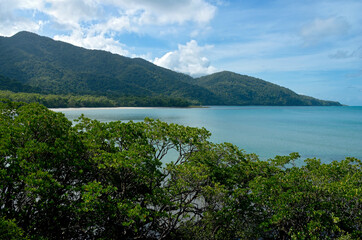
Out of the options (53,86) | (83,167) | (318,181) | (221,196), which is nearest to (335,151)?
(318,181)

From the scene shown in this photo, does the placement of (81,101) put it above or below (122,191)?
above

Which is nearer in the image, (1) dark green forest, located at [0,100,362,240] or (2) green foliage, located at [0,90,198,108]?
(1) dark green forest, located at [0,100,362,240]

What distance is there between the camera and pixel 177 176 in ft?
37.2

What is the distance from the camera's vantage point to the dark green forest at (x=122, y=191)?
845 cm

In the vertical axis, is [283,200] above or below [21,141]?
below

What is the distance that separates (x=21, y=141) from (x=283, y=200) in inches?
427

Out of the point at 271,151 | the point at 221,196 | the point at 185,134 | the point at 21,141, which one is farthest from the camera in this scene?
the point at 271,151

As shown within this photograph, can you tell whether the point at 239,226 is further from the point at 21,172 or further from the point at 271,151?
the point at 271,151

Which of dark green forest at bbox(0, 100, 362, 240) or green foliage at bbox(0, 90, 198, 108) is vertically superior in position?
green foliage at bbox(0, 90, 198, 108)

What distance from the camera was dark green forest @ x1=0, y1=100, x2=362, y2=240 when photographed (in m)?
8.45

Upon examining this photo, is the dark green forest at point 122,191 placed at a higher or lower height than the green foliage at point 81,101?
lower

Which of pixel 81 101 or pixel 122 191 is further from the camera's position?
pixel 81 101

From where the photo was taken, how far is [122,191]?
10.6 metres

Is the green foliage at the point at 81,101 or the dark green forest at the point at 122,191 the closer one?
the dark green forest at the point at 122,191
